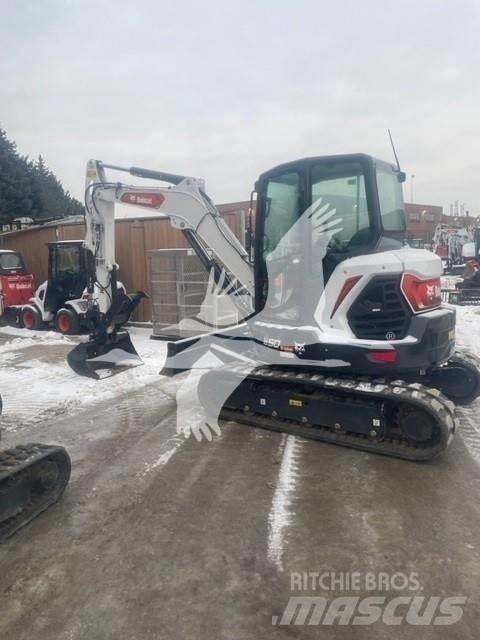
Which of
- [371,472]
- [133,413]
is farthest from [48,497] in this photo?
[371,472]

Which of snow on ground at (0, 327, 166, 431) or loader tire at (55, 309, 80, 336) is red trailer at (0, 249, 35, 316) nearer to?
loader tire at (55, 309, 80, 336)

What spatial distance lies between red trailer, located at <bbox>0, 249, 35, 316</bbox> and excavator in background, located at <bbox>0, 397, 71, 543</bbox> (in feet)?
32.0

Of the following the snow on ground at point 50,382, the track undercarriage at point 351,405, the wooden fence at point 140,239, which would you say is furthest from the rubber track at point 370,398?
the wooden fence at point 140,239

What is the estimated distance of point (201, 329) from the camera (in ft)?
31.0

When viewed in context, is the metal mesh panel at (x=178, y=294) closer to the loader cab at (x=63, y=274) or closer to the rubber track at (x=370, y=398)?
the loader cab at (x=63, y=274)

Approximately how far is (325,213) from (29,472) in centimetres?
327

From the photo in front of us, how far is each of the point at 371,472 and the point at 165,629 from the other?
2161mm

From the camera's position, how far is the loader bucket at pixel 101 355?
6.54 m

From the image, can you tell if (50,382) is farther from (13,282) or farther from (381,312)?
(13,282)

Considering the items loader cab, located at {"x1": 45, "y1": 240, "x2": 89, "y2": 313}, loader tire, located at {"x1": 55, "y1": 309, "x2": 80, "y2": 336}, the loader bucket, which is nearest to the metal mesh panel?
loader tire, located at {"x1": 55, "y1": 309, "x2": 80, "y2": 336}

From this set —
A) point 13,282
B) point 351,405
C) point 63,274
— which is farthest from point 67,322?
point 351,405

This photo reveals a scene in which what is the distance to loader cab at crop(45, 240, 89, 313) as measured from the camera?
11.2 m

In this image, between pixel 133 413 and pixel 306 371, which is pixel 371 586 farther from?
pixel 133 413

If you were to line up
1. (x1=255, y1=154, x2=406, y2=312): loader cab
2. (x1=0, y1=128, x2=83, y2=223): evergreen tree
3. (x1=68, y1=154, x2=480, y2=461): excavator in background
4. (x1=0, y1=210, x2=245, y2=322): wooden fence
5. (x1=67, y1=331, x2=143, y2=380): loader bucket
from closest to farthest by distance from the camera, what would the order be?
(x1=68, y1=154, x2=480, y2=461): excavator in background < (x1=255, y1=154, x2=406, y2=312): loader cab < (x1=67, y1=331, x2=143, y2=380): loader bucket < (x1=0, y1=210, x2=245, y2=322): wooden fence < (x1=0, y1=128, x2=83, y2=223): evergreen tree
